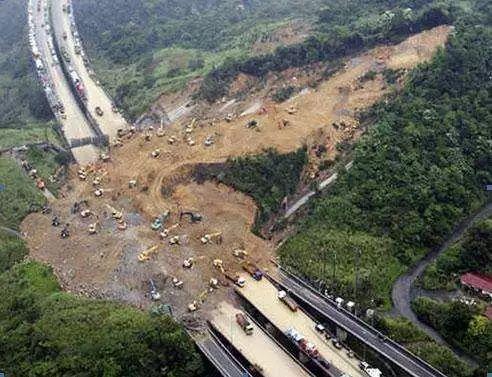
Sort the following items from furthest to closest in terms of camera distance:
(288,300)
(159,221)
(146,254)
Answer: (159,221), (146,254), (288,300)

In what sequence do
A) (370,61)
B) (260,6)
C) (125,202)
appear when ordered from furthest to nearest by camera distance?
(260,6)
(370,61)
(125,202)

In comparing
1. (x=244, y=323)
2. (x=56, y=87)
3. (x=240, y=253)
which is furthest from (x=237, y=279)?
(x=56, y=87)

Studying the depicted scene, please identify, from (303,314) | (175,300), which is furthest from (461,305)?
(175,300)

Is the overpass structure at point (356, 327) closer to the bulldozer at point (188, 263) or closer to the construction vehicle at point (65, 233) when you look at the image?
the bulldozer at point (188, 263)

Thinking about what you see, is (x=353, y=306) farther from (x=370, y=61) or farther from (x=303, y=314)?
(x=370, y=61)

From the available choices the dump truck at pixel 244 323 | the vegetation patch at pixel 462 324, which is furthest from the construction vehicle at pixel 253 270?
the vegetation patch at pixel 462 324

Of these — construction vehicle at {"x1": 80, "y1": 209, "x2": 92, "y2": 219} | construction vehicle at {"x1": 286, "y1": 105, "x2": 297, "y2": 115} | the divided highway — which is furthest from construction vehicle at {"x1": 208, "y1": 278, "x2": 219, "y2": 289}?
the divided highway

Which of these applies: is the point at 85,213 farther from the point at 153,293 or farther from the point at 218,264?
the point at 218,264
